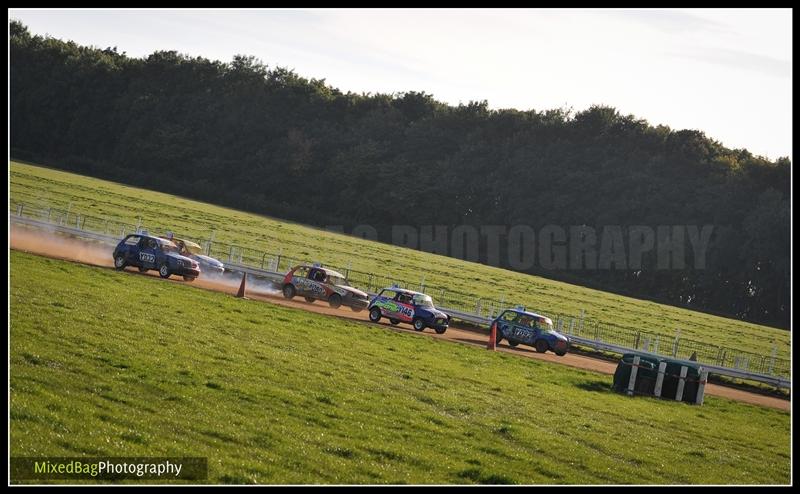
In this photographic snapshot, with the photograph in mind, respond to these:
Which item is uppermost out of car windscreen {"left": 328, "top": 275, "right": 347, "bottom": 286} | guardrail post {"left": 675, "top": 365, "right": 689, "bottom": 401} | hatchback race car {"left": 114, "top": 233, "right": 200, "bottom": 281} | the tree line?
the tree line

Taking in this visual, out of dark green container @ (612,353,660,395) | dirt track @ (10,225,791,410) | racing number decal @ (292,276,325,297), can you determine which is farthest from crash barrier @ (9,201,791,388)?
dark green container @ (612,353,660,395)

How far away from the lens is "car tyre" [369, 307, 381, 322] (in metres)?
40.3

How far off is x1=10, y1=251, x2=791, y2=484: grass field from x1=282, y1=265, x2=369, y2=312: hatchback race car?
7.84m

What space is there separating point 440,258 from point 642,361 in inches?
1955

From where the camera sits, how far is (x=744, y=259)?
84562 millimetres

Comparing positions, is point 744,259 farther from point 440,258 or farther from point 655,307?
point 440,258

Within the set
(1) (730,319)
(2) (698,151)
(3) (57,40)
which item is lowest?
(1) (730,319)

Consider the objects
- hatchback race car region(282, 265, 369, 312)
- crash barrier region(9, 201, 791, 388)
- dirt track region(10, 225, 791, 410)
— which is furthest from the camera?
crash barrier region(9, 201, 791, 388)

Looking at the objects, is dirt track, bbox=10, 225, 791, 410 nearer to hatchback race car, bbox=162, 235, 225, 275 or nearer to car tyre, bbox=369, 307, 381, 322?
car tyre, bbox=369, 307, 381, 322

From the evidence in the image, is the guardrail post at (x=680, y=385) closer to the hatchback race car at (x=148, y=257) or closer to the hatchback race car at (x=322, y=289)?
the hatchback race car at (x=322, y=289)
